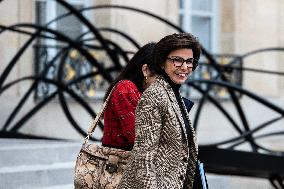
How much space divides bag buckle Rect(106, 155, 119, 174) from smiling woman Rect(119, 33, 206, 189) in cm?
16

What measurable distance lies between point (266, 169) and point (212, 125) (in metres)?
4.96

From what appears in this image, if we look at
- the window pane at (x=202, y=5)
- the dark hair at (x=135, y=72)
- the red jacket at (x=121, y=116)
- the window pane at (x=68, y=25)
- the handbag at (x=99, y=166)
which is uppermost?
the window pane at (x=202, y=5)

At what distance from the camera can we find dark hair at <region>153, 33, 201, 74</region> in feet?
11.2

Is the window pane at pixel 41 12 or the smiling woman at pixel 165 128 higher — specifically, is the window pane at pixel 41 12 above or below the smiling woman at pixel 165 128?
above

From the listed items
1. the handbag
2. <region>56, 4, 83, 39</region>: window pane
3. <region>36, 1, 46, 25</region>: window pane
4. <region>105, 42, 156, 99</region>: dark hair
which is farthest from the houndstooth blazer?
<region>56, 4, 83, 39</region>: window pane

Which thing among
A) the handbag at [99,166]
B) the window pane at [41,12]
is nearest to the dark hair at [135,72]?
the handbag at [99,166]

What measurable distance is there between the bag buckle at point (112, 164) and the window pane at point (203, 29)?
33.6 ft

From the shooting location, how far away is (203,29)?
13.8 meters

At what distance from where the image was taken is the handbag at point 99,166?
3.58 m

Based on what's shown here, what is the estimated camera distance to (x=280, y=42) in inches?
554

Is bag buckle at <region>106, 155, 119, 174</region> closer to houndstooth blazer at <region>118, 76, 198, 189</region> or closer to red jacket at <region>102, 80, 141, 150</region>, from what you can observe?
red jacket at <region>102, 80, 141, 150</region>

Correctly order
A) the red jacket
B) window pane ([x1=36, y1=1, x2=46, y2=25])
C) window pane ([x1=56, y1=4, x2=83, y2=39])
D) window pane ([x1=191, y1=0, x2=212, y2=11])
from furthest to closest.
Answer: window pane ([x1=191, y1=0, x2=212, y2=11]), window pane ([x1=56, y1=4, x2=83, y2=39]), window pane ([x1=36, y1=1, x2=46, y2=25]), the red jacket

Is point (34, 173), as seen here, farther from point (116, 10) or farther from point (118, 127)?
point (116, 10)

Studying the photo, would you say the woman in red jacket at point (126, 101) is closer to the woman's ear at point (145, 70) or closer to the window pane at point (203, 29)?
the woman's ear at point (145, 70)
